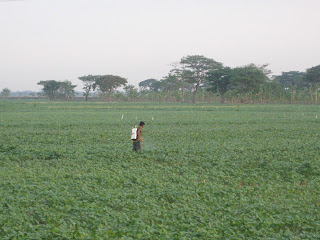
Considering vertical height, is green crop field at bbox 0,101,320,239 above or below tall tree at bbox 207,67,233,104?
below

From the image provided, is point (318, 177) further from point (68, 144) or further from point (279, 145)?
point (68, 144)

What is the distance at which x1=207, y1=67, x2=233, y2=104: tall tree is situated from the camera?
83.4 m

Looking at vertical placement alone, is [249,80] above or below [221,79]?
below

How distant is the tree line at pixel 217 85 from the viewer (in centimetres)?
8181

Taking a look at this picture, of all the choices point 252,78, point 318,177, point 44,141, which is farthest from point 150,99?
point 318,177

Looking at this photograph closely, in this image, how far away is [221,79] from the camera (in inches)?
3295

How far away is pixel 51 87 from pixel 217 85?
59.9 metres

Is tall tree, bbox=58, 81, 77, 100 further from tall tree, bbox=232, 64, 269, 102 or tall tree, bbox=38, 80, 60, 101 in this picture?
tall tree, bbox=232, 64, 269, 102

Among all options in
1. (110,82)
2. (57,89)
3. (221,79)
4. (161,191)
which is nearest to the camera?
(161,191)

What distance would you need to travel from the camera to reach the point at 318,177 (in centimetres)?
1254

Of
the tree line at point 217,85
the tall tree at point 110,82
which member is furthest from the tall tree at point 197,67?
the tall tree at point 110,82

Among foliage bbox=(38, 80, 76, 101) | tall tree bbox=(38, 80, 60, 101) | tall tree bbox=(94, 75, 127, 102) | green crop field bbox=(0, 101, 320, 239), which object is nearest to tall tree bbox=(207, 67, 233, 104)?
tall tree bbox=(94, 75, 127, 102)

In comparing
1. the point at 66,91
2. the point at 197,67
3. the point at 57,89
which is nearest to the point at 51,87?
the point at 57,89

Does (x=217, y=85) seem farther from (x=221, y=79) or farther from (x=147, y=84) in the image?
(x=147, y=84)
